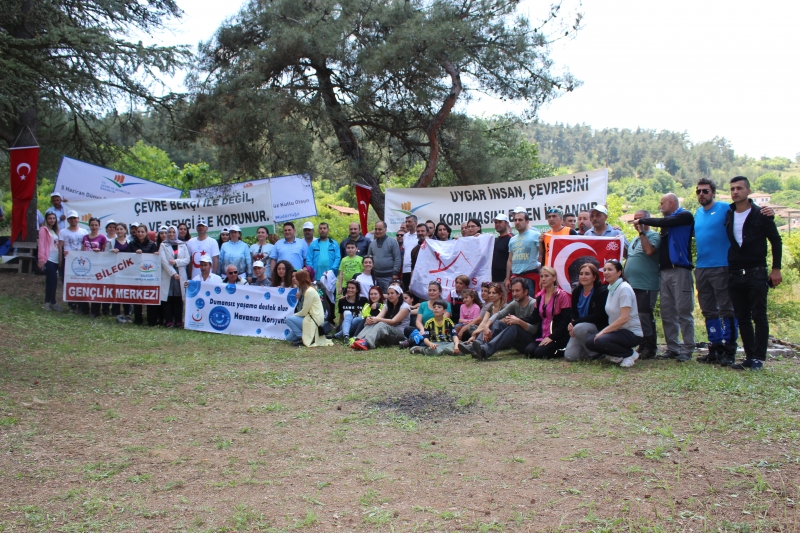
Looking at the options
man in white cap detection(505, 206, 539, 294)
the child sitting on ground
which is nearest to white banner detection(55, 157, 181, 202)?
the child sitting on ground

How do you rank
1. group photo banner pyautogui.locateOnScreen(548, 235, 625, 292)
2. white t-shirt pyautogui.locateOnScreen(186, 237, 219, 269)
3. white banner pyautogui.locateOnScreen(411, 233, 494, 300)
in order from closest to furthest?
group photo banner pyautogui.locateOnScreen(548, 235, 625, 292)
white banner pyautogui.locateOnScreen(411, 233, 494, 300)
white t-shirt pyautogui.locateOnScreen(186, 237, 219, 269)

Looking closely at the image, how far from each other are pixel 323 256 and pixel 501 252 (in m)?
3.19

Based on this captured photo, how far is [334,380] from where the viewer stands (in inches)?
296

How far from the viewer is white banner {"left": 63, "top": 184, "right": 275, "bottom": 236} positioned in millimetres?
13484

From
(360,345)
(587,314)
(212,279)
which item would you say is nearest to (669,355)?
(587,314)

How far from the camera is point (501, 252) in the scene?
10.2 metres

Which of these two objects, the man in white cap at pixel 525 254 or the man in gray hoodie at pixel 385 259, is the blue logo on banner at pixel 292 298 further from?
the man in white cap at pixel 525 254

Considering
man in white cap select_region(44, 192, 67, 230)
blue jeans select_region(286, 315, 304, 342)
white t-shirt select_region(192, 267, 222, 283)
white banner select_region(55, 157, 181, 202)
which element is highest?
white banner select_region(55, 157, 181, 202)

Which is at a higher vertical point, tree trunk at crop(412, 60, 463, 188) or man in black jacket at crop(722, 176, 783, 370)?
tree trunk at crop(412, 60, 463, 188)

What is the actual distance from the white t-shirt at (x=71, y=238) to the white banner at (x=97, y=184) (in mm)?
1400

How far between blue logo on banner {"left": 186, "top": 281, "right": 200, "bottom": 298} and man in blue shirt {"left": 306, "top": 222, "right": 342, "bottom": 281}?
1920 mm

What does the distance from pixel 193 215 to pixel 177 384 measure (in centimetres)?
703

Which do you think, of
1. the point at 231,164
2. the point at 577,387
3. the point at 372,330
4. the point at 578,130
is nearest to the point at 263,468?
the point at 577,387

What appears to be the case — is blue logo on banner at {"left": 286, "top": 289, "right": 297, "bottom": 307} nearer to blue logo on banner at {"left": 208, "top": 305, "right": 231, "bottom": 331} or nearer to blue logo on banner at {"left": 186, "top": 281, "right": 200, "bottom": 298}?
blue logo on banner at {"left": 208, "top": 305, "right": 231, "bottom": 331}
